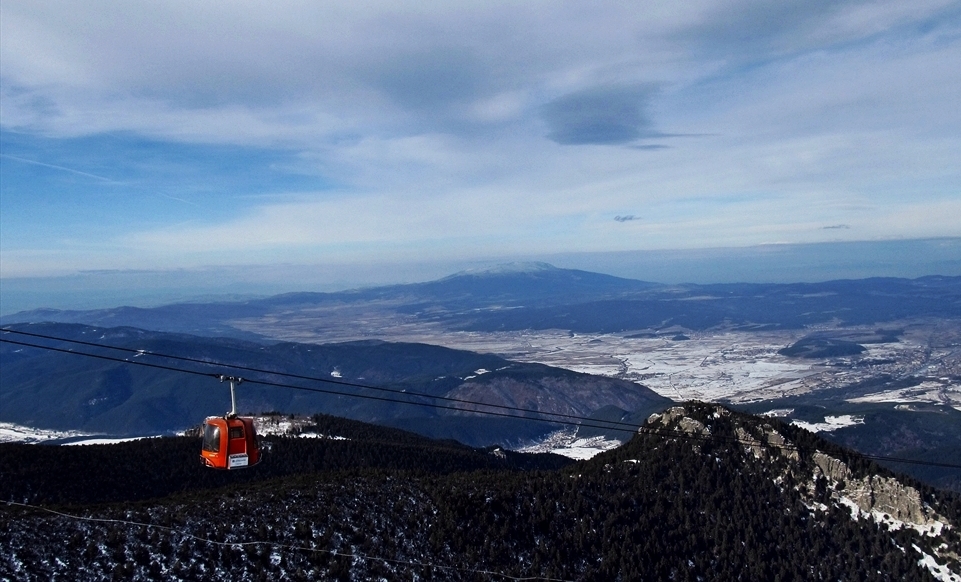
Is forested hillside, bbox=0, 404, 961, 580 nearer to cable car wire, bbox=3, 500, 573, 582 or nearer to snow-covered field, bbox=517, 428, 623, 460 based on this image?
cable car wire, bbox=3, 500, 573, 582

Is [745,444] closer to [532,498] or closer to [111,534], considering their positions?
[532,498]

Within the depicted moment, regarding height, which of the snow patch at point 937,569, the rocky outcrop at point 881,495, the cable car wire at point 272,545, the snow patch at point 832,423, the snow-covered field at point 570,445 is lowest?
the snow-covered field at point 570,445

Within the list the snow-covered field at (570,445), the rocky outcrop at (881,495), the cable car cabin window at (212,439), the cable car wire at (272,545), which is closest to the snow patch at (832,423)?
the snow-covered field at (570,445)

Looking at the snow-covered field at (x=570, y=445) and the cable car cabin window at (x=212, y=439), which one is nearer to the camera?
the cable car cabin window at (x=212, y=439)

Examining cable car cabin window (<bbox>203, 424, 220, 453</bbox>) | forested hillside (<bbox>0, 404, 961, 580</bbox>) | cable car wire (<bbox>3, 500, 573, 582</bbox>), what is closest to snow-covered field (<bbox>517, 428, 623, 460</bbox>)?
forested hillside (<bbox>0, 404, 961, 580</bbox>)

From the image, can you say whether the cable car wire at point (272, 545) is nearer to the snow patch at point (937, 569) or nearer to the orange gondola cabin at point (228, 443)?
the orange gondola cabin at point (228, 443)

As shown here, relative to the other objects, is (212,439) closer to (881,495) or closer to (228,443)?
(228,443)

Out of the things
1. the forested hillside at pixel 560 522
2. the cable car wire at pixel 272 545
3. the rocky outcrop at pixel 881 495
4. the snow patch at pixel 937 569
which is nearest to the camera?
the forested hillside at pixel 560 522

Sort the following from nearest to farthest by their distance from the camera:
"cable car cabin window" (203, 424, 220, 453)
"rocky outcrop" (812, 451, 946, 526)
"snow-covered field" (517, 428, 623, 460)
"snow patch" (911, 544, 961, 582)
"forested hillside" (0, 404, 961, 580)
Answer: "cable car cabin window" (203, 424, 220, 453) → "forested hillside" (0, 404, 961, 580) → "snow patch" (911, 544, 961, 582) → "rocky outcrop" (812, 451, 946, 526) → "snow-covered field" (517, 428, 623, 460)
